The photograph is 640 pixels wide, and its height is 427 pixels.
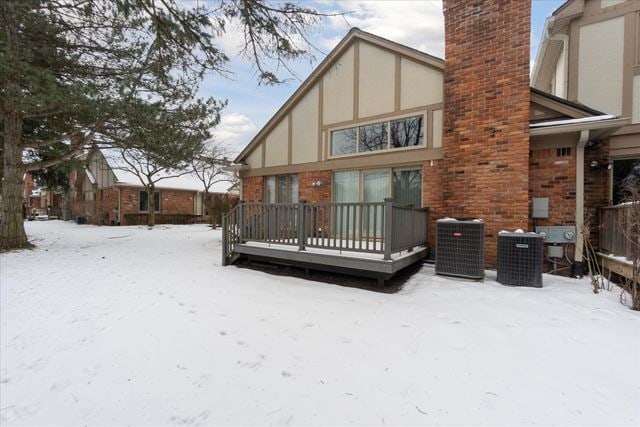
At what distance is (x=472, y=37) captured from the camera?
245 inches

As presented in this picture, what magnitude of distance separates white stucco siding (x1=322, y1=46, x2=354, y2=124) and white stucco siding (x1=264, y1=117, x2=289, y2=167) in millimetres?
1454

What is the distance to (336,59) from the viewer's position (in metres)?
8.18

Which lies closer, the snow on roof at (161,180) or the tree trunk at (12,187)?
the tree trunk at (12,187)

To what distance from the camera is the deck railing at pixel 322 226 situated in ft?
15.8

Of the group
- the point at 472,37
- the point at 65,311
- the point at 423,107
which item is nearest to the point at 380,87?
the point at 423,107

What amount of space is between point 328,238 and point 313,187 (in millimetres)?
3470

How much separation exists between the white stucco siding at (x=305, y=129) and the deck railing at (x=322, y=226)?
274cm

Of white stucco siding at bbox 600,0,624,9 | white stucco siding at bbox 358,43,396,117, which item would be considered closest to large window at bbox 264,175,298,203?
white stucco siding at bbox 358,43,396,117

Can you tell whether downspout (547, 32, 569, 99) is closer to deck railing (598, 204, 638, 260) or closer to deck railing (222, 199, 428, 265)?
deck railing (598, 204, 638, 260)

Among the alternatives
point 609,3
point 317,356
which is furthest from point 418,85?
point 317,356

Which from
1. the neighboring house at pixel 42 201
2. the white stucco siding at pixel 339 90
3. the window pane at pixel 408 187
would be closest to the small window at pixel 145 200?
the neighboring house at pixel 42 201

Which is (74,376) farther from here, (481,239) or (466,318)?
(481,239)

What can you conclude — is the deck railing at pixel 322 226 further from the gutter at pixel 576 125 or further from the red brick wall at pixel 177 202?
the red brick wall at pixel 177 202

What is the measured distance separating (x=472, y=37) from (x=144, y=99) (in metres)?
8.46
